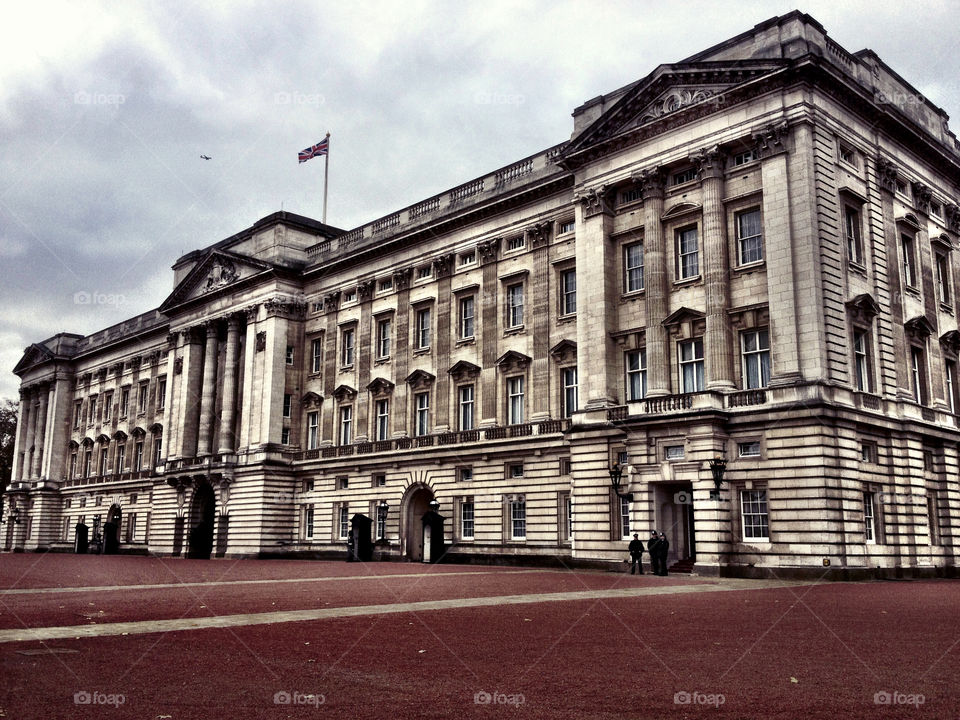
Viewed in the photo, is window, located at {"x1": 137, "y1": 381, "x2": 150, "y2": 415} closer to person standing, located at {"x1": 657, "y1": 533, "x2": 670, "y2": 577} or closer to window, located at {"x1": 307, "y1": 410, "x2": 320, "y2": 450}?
window, located at {"x1": 307, "y1": 410, "x2": 320, "y2": 450}

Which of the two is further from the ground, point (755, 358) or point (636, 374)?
point (636, 374)

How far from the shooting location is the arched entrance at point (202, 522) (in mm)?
62281

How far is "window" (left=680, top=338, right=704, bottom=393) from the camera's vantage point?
38031mm

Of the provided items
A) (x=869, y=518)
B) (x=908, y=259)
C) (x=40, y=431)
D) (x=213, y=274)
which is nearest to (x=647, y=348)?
(x=869, y=518)

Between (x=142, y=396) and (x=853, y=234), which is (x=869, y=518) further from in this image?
(x=142, y=396)

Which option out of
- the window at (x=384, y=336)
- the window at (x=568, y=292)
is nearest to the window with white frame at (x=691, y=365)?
the window at (x=568, y=292)

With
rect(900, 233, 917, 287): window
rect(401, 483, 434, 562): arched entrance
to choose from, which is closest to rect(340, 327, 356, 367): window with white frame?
rect(401, 483, 434, 562): arched entrance

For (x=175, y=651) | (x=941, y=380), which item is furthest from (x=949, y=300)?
(x=175, y=651)

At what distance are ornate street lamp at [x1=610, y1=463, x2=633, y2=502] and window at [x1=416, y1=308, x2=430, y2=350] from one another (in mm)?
19276

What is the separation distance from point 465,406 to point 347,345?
12.5 m

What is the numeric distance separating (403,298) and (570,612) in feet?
126

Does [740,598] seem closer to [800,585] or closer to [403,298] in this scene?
[800,585]

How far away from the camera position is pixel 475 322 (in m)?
51.0

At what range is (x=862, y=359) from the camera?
120 feet
